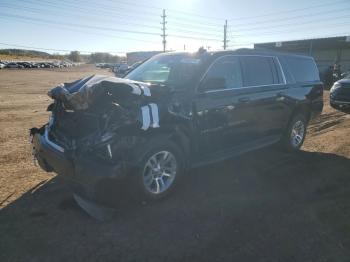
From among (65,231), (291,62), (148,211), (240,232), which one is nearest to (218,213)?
(240,232)

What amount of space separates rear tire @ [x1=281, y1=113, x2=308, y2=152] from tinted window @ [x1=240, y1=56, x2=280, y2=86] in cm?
108

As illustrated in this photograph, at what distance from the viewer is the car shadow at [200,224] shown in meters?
3.44

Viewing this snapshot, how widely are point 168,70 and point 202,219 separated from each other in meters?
2.41

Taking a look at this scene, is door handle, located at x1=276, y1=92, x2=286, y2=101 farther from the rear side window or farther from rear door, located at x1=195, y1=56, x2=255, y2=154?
rear door, located at x1=195, y1=56, x2=255, y2=154

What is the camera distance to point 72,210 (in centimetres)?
429

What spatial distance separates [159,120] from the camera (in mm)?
4320

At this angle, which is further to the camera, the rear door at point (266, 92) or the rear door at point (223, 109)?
the rear door at point (266, 92)

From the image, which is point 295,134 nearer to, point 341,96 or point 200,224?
point 200,224

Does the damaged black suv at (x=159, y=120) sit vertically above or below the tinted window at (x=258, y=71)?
below

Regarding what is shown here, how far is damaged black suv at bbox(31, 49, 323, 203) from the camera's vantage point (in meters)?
4.00

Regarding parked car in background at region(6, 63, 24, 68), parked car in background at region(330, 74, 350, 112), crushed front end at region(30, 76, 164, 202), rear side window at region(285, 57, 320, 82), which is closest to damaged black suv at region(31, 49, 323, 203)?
crushed front end at region(30, 76, 164, 202)

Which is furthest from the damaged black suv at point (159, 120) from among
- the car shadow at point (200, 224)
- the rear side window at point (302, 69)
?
the rear side window at point (302, 69)

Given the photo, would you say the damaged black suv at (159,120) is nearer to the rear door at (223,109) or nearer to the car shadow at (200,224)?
the rear door at (223,109)

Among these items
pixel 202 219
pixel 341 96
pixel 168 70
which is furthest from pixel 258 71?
pixel 341 96
